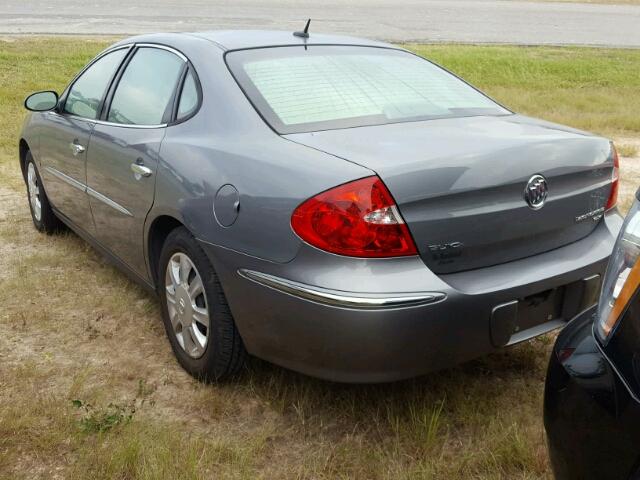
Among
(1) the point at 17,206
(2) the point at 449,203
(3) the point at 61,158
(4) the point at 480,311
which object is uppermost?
(2) the point at 449,203

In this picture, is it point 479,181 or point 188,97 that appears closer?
point 479,181

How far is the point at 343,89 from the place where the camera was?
3070mm

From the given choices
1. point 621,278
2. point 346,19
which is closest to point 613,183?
point 621,278

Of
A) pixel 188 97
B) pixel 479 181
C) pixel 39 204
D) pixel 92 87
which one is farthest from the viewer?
pixel 39 204

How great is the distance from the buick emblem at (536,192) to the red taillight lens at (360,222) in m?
0.48

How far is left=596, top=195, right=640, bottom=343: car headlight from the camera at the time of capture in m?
1.63

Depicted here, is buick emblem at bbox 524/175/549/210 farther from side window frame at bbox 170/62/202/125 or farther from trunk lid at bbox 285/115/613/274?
side window frame at bbox 170/62/202/125

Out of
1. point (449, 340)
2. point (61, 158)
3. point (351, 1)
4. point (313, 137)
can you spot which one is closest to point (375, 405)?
point (449, 340)

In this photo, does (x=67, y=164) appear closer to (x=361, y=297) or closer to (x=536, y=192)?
(x=361, y=297)

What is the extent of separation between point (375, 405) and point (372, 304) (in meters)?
0.74

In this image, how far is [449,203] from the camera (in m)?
2.40

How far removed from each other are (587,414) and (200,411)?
165 centimetres

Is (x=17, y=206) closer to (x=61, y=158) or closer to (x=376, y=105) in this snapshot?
(x=61, y=158)

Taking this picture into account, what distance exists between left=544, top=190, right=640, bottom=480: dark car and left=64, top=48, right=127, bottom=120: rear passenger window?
2.92 m
